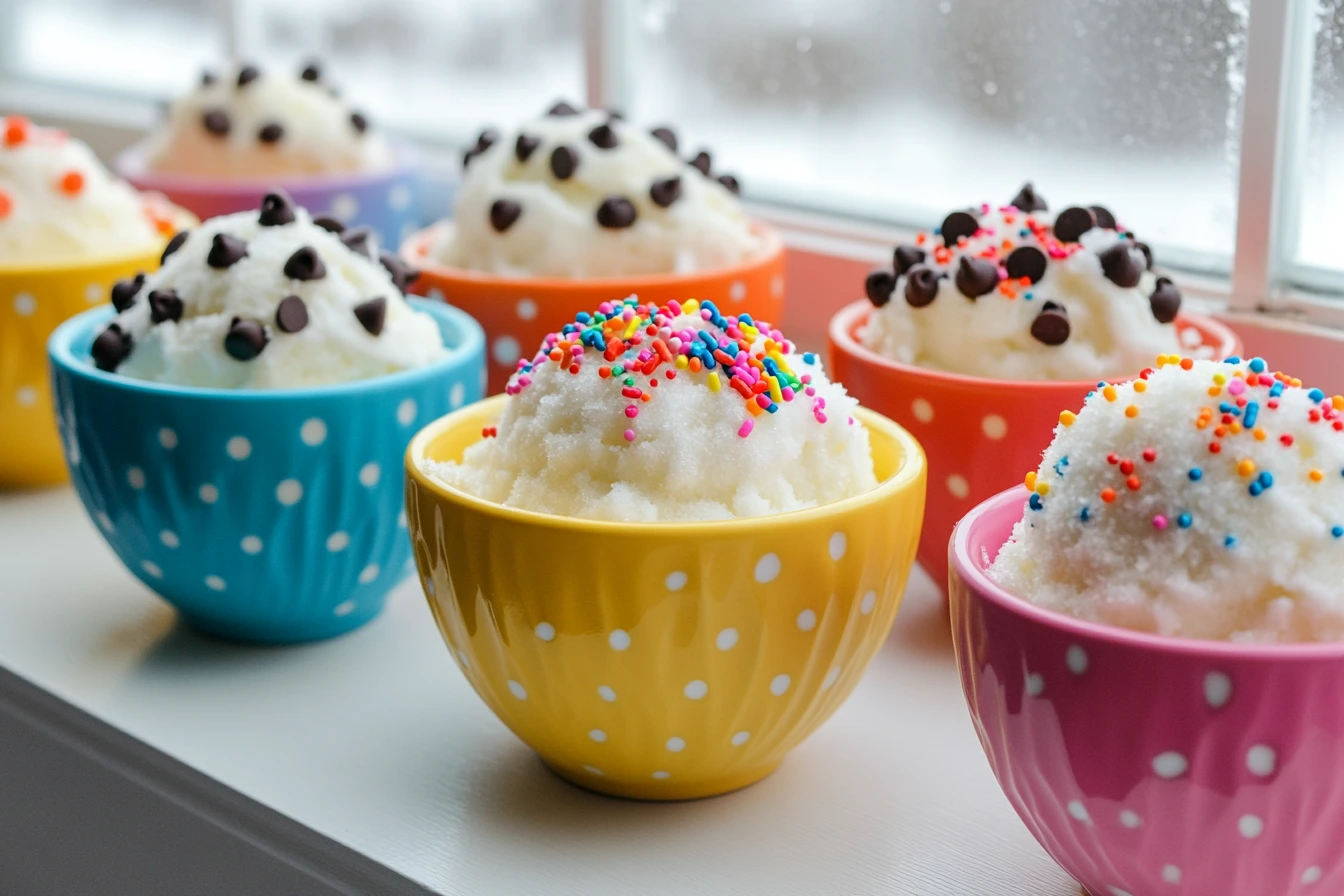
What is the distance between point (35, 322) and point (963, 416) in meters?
0.69

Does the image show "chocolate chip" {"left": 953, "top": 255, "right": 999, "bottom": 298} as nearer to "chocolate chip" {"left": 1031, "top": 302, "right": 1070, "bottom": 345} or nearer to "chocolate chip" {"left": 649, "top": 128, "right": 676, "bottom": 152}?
"chocolate chip" {"left": 1031, "top": 302, "right": 1070, "bottom": 345}

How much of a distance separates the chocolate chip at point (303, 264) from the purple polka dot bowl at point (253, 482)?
7 cm

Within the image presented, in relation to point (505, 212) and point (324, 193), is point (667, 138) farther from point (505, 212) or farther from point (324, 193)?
point (324, 193)

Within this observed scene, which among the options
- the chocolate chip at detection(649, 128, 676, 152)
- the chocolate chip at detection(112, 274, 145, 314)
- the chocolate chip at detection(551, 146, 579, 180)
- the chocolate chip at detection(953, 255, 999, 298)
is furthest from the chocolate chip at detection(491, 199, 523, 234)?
the chocolate chip at detection(953, 255, 999, 298)

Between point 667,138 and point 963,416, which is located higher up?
point 667,138

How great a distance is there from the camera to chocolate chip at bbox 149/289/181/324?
0.92 m

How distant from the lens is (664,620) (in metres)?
0.70

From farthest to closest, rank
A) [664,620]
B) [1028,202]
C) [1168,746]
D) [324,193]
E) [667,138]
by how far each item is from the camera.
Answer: [324,193]
[667,138]
[1028,202]
[664,620]
[1168,746]

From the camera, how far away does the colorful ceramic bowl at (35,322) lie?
113 cm

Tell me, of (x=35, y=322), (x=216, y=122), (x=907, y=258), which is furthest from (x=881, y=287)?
(x=216, y=122)

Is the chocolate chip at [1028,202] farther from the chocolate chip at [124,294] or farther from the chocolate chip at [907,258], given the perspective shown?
the chocolate chip at [124,294]

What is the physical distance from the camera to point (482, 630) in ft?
2.41

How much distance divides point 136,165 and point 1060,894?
1203mm

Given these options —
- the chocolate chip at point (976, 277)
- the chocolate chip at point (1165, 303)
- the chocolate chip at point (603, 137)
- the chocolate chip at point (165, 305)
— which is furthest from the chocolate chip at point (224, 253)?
the chocolate chip at point (1165, 303)
